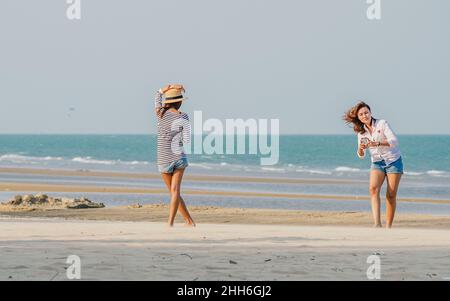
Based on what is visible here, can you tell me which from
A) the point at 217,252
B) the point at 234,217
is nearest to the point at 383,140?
the point at 217,252

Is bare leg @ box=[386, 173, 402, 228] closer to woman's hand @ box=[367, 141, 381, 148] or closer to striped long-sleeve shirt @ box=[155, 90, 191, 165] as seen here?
woman's hand @ box=[367, 141, 381, 148]

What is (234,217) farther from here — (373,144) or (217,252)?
(217,252)

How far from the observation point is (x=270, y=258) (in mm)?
9062

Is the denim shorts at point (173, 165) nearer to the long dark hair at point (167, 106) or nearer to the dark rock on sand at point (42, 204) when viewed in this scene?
the long dark hair at point (167, 106)

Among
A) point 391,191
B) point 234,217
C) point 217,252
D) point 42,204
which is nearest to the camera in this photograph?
point 217,252

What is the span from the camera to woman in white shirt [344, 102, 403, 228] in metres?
12.4

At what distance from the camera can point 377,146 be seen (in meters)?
12.4

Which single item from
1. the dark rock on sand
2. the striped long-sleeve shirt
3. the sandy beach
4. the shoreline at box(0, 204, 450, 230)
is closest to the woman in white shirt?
the sandy beach

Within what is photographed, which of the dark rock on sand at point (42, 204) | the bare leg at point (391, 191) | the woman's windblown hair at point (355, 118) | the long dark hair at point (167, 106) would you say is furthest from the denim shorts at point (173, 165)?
the dark rock on sand at point (42, 204)

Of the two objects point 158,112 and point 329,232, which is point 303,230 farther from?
point 158,112

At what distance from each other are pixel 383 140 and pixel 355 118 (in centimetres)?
46

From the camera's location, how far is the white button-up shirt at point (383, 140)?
40.5ft
